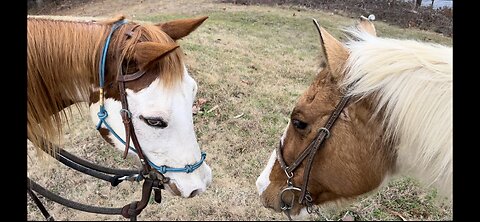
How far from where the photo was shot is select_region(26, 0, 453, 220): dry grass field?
364 centimetres

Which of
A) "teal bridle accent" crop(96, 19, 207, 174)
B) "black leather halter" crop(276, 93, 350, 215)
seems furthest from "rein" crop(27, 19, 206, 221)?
"black leather halter" crop(276, 93, 350, 215)

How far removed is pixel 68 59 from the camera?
2.11 metres

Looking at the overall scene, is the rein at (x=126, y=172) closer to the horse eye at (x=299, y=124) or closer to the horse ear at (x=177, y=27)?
the horse ear at (x=177, y=27)

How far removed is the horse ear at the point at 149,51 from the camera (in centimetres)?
192

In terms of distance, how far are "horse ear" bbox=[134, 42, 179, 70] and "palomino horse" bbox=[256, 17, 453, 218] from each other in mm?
734

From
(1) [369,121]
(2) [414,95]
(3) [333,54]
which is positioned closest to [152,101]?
(3) [333,54]

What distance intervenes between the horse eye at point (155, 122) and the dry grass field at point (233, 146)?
0.63 meters

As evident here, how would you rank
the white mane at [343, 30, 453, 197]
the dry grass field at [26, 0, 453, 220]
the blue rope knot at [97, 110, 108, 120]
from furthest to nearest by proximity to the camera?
the dry grass field at [26, 0, 453, 220]
the blue rope knot at [97, 110, 108, 120]
the white mane at [343, 30, 453, 197]

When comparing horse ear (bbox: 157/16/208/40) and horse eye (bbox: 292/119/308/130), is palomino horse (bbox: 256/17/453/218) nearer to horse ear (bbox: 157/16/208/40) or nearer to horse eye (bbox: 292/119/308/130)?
horse eye (bbox: 292/119/308/130)

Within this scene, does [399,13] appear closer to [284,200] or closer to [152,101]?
[284,200]

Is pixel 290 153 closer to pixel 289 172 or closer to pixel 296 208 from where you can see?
pixel 289 172

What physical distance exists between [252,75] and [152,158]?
527 cm

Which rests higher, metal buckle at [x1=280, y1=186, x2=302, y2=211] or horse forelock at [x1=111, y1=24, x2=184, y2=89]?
horse forelock at [x1=111, y1=24, x2=184, y2=89]
